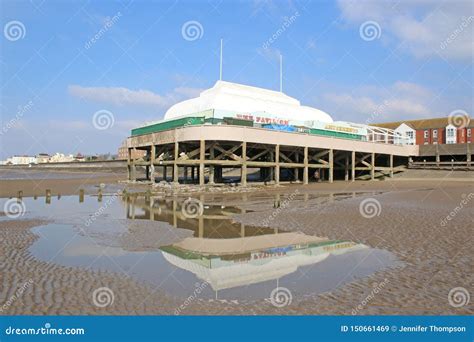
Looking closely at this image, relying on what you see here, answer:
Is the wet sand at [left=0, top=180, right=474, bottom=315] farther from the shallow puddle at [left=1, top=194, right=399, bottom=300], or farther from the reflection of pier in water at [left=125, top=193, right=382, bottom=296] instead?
the reflection of pier in water at [left=125, top=193, right=382, bottom=296]

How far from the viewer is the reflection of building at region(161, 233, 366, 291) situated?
28.1 ft

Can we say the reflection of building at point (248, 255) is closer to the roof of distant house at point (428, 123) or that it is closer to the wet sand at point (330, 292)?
the wet sand at point (330, 292)

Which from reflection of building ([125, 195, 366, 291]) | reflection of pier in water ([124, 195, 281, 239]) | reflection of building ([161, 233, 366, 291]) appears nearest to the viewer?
reflection of building ([161, 233, 366, 291])

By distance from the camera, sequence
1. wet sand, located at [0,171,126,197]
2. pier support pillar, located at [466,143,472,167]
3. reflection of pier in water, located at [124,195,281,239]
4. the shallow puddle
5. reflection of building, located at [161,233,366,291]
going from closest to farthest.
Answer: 1. the shallow puddle
2. reflection of building, located at [161,233,366,291]
3. reflection of pier in water, located at [124,195,281,239]
4. wet sand, located at [0,171,126,197]
5. pier support pillar, located at [466,143,472,167]

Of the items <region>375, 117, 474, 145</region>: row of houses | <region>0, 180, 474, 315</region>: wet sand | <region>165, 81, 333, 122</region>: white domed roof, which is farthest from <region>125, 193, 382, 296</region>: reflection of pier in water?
<region>375, 117, 474, 145</region>: row of houses

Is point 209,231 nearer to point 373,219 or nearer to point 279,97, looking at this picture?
point 373,219

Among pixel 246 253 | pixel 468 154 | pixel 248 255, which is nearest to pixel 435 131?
pixel 468 154

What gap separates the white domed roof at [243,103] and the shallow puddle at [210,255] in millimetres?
29592

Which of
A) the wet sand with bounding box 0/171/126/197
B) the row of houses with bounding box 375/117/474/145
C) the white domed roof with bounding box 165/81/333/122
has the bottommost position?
the wet sand with bounding box 0/171/126/197

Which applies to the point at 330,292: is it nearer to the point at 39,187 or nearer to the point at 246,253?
the point at 246,253

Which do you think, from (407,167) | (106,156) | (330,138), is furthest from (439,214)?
(106,156)

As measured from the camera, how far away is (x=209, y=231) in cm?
1452

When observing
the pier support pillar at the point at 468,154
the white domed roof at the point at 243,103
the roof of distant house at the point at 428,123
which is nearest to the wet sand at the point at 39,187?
the white domed roof at the point at 243,103

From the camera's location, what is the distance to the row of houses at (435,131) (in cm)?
6719
